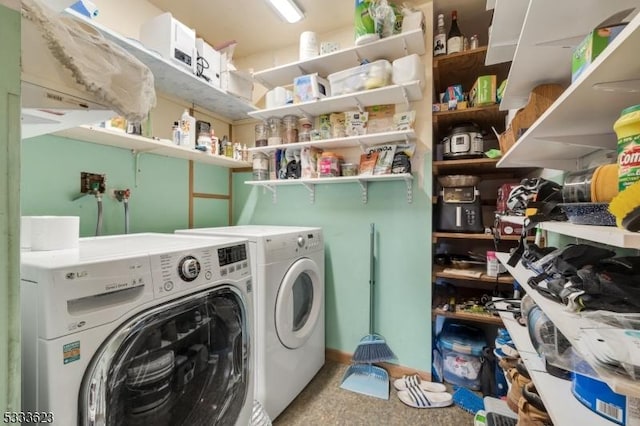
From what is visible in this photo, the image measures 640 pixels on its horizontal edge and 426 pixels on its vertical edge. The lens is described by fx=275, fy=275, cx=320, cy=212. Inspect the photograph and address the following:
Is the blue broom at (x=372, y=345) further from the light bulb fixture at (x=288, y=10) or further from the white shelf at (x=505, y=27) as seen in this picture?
the light bulb fixture at (x=288, y=10)

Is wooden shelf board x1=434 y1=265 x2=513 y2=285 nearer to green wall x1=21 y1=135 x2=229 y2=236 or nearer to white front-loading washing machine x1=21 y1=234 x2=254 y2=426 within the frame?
white front-loading washing machine x1=21 y1=234 x2=254 y2=426

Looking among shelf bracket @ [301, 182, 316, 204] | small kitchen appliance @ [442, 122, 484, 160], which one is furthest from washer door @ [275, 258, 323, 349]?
small kitchen appliance @ [442, 122, 484, 160]

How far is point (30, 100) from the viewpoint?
710 mm

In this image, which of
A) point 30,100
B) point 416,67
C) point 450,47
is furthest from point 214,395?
point 450,47

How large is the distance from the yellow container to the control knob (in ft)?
3.85

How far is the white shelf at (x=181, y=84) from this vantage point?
148 centimetres

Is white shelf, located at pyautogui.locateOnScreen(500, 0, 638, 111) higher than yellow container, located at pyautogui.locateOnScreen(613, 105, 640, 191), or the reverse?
white shelf, located at pyautogui.locateOnScreen(500, 0, 638, 111)

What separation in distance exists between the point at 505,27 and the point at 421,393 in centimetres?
210

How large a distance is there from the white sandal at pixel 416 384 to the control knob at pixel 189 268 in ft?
5.44

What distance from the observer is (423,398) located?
1772 millimetres

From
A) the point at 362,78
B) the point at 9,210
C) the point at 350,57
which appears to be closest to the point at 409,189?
the point at 362,78

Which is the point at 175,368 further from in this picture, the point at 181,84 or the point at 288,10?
the point at 288,10

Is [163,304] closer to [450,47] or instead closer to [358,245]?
[358,245]

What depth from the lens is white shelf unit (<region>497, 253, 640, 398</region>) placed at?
42 cm
